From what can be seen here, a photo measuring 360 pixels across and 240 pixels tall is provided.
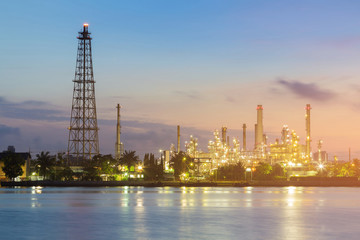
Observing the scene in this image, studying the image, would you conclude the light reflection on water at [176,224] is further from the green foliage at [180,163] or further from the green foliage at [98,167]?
the green foliage at [180,163]

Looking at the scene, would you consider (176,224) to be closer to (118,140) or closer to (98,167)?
(98,167)

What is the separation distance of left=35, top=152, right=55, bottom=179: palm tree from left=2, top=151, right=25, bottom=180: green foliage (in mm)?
11478

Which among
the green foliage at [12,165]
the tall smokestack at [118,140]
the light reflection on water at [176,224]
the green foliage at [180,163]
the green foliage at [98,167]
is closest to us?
the light reflection on water at [176,224]

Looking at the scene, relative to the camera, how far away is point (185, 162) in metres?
195

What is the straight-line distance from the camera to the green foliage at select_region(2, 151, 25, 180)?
6122 inches

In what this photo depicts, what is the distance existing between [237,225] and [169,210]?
63.4 feet

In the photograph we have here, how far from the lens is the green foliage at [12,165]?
15550 centimetres

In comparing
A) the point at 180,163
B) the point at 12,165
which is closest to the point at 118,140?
the point at 180,163

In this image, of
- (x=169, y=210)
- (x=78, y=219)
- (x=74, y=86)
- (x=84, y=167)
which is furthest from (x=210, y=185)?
(x=78, y=219)

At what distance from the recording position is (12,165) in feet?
518

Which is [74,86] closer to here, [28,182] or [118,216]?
[28,182]

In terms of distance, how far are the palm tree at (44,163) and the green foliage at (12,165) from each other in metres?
11.5

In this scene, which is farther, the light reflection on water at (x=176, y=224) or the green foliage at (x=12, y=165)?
the green foliage at (x=12, y=165)

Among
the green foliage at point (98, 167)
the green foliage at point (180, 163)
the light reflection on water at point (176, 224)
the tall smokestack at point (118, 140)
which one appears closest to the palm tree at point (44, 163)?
the green foliage at point (98, 167)
